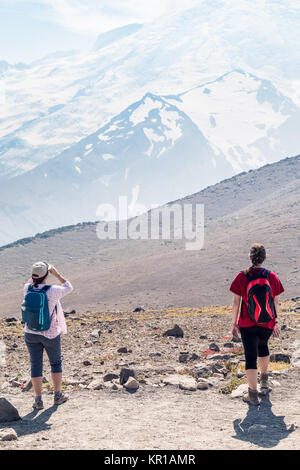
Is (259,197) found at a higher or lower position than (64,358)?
higher

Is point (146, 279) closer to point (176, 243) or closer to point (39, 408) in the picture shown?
point (176, 243)

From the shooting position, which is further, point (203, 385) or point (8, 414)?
point (203, 385)

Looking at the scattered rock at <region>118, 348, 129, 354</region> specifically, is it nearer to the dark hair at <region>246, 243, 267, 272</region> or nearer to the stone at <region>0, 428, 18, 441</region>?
the dark hair at <region>246, 243, 267, 272</region>

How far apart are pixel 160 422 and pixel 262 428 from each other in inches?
61.8

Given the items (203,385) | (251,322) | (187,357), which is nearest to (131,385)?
(203,385)

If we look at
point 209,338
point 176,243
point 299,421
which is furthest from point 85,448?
point 176,243

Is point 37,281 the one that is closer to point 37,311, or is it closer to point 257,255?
point 37,311

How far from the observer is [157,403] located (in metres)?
11.0

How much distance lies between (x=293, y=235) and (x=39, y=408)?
120 metres

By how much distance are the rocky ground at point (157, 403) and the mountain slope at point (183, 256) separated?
76381 mm

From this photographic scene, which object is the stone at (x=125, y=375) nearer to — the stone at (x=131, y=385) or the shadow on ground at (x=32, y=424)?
the stone at (x=131, y=385)

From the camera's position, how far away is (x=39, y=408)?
35.5 feet

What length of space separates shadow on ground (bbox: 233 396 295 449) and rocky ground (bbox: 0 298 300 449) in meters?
0.01

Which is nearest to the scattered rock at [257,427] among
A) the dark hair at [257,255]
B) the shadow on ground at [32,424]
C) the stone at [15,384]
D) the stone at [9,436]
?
the dark hair at [257,255]
